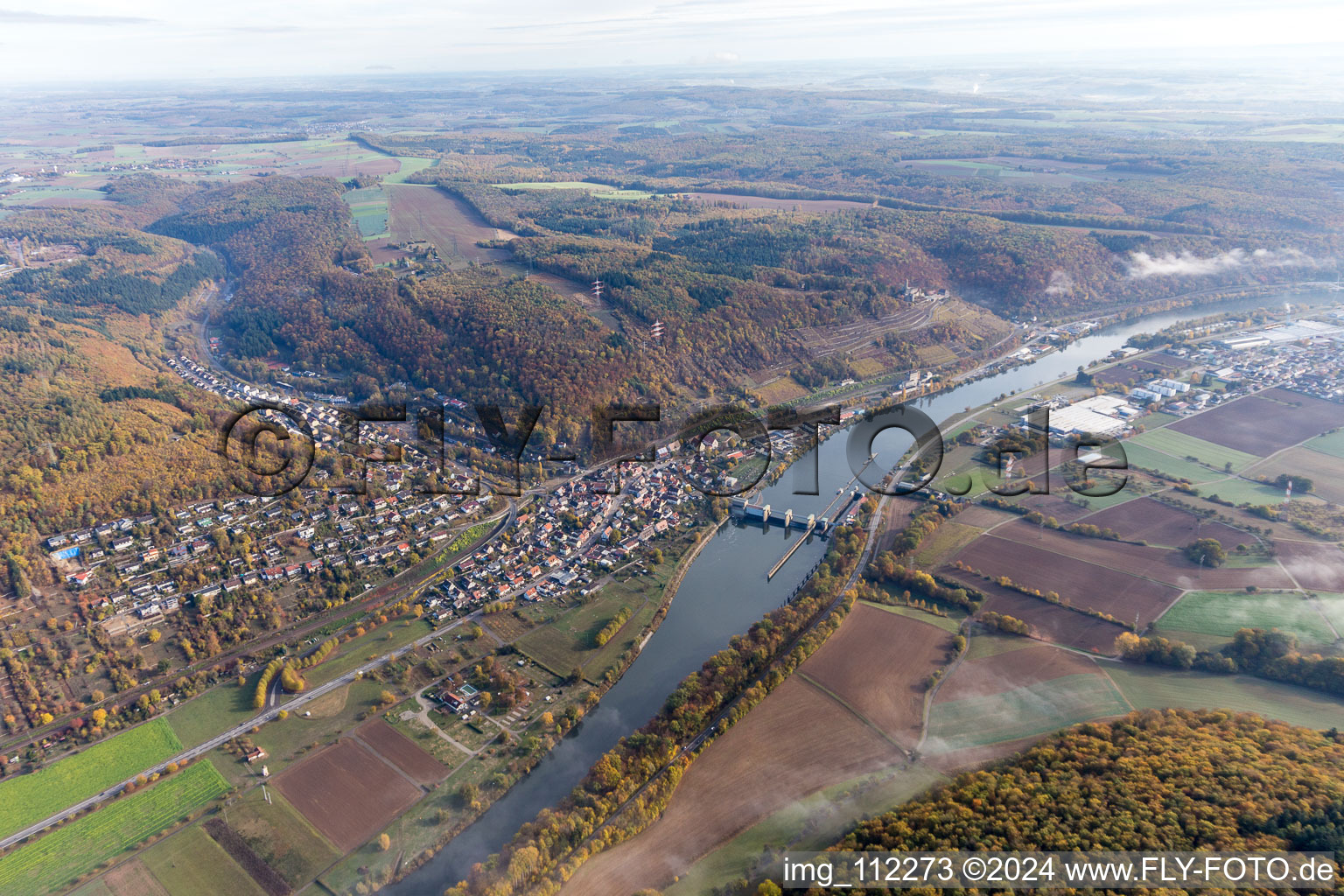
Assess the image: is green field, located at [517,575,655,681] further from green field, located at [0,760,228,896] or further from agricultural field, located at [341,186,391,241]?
agricultural field, located at [341,186,391,241]

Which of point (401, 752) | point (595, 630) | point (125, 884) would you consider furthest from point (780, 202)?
point (125, 884)

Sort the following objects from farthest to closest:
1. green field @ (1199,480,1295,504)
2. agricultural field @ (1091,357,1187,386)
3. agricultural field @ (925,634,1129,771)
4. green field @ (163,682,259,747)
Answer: agricultural field @ (1091,357,1187,386) < green field @ (1199,480,1295,504) < green field @ (163,682,259,747) < agricultural field @ (925,634,1129,771)

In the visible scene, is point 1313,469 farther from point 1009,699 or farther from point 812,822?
point 812,822

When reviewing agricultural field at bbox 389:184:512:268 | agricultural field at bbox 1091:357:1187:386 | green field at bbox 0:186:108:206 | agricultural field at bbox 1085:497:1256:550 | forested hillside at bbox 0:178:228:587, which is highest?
green field at bbox 0:186:108:206

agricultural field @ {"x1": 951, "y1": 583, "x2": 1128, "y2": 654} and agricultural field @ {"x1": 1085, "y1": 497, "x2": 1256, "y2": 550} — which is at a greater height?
agricultural field @ {"x1": 1085, "y1": 497, "x2": 1256, "y2": 550}

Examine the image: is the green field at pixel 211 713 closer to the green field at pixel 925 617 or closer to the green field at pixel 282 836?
the green field at pixel 282 836

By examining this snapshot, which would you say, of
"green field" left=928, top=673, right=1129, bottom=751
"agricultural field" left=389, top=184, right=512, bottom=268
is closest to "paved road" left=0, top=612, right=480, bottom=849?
"green field" left=928, top=673, right=1129, bottom=751

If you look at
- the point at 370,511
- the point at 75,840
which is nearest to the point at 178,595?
the point at 370,511
